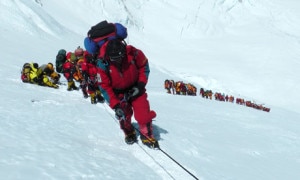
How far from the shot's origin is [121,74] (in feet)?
17.6

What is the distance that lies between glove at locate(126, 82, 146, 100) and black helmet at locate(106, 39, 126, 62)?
492 mm

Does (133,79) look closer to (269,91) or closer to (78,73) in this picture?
(78,73)

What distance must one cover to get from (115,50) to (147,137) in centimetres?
121

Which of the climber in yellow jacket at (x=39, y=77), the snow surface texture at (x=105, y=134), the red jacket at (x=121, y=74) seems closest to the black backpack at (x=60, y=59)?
the snow surface texture at (x=105, y=134)

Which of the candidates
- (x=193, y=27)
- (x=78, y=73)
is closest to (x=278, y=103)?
(x=193, y=27)

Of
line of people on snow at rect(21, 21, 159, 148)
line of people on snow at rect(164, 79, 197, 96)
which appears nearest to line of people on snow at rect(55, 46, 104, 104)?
line of people on snow at rect(21, 21, 159, 148)

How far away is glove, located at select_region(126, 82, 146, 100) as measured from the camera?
17.7 ft

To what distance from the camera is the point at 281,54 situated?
65562 millimetres

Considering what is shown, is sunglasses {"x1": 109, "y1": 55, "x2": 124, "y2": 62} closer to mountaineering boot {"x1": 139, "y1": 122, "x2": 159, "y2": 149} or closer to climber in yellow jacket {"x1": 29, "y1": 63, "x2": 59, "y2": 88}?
mountaineering boot {"x1": 139, "y1": 122, "x2": 159, "y2": 149}

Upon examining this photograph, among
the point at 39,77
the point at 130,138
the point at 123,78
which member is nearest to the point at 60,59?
the point at 39,77

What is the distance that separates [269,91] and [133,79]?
5058cm

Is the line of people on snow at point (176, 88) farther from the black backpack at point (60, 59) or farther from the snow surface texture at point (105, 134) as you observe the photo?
the black backpack at point (60, 59)

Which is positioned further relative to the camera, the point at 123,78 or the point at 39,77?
the point at 39,77

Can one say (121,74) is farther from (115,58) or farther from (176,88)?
(176,88)
